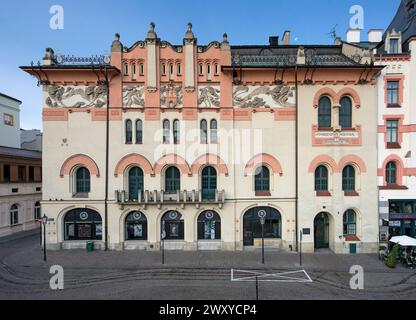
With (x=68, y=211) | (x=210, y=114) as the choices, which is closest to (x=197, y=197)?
(x=210, y=114)

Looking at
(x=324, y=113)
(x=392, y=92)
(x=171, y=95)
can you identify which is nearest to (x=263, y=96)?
(x=324, y=113)

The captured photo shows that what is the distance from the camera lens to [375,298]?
41.1 ft

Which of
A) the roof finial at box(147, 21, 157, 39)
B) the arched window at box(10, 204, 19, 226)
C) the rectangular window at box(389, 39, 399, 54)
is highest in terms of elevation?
the roof finial at box(147, 21, 157, 39)

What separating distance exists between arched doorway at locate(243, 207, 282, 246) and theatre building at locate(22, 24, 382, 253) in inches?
16.0

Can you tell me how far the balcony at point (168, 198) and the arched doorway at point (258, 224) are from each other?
2731mm

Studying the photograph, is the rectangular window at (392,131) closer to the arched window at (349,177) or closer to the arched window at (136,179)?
the arched window at (349,177)

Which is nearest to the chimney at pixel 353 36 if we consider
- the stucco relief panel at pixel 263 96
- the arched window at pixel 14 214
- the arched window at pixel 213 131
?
the stucco relief panel at pixel 263 96

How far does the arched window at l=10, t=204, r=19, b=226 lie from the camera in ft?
82.9

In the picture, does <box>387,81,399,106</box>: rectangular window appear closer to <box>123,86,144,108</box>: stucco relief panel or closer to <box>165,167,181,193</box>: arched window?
<box>165,167,181,193</box>: arched window

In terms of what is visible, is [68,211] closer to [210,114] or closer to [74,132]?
[74,132]

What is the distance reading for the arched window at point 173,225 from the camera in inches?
764

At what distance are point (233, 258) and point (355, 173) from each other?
11963 mm

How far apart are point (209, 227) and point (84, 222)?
10305 millimetres

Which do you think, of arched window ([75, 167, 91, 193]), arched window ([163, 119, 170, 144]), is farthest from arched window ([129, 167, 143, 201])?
arched window ([75, 167, 91, 193])
